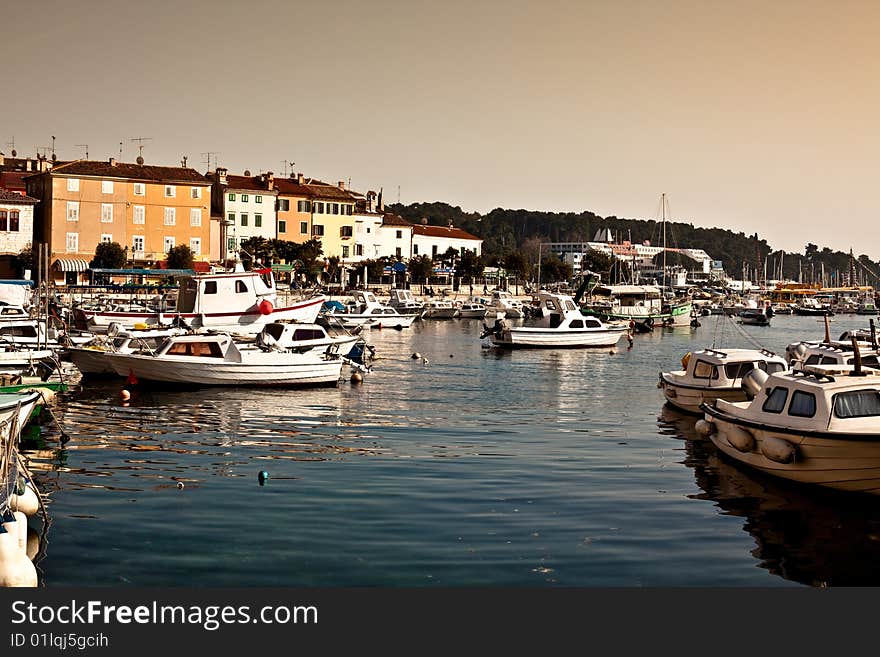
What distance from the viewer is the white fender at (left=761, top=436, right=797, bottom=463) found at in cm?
2002

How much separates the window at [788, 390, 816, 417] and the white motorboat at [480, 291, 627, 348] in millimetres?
37370

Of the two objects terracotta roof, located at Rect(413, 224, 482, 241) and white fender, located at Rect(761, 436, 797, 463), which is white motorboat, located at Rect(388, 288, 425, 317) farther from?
white fender, located at Rect(761, 436, 797, 463)

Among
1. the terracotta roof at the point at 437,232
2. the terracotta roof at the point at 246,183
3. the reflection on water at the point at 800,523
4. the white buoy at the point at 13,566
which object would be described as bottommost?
the reflection on water at the point at 800,523

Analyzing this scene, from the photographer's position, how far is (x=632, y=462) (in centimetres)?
2408

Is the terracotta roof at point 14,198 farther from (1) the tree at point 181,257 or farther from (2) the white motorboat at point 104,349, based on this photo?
(2) the white motorboat at point 104,349

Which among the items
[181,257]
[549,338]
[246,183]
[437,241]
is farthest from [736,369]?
[437,241]

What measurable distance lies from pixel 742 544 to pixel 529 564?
3833 millimetres

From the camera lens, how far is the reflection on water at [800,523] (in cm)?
1581

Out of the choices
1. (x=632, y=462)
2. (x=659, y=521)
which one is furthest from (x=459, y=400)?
(x=659, y=521)

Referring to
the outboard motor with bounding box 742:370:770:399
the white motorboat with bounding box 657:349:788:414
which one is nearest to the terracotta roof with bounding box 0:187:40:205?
the white motorboat with bounding box 657:349:788:414

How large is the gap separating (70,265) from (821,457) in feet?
228

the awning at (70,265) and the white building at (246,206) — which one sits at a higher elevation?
the white building at (246,206)

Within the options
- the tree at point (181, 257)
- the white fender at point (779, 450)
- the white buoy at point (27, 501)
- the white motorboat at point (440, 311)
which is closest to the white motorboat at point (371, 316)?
the white motorboat at point (440, 311)

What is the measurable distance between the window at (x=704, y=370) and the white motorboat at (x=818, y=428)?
8.07 metres
